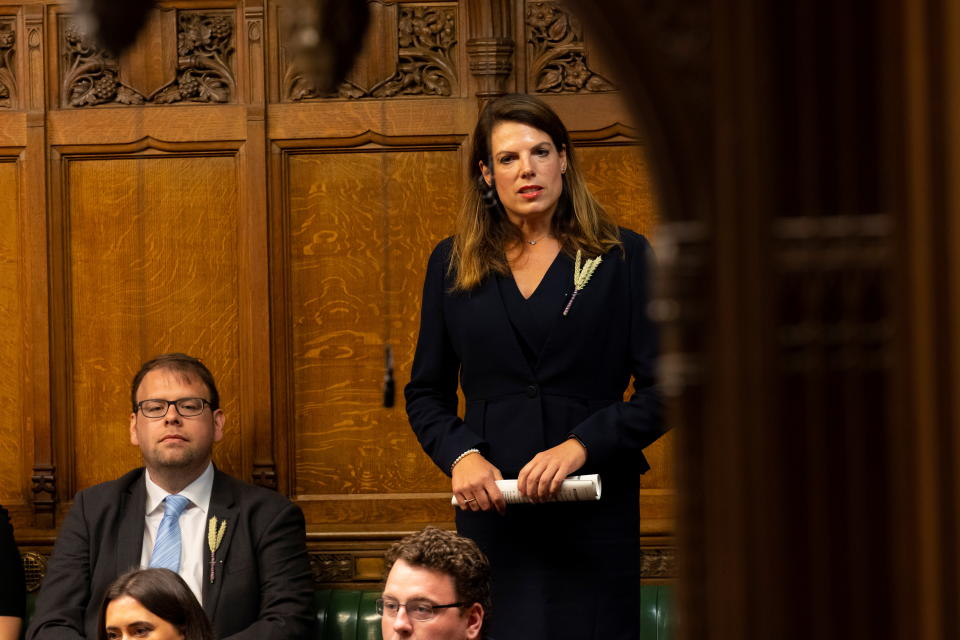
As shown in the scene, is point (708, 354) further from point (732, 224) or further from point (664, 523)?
point (664, 523)

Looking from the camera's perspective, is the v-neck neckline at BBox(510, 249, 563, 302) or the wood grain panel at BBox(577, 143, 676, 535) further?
the wood grain panel at BBox(577, 143, 676, 535)

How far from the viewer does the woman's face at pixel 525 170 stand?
3545 mm

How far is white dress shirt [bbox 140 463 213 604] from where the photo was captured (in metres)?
4.30

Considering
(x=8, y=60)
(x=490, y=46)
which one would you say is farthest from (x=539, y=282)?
(x=8, y=60)

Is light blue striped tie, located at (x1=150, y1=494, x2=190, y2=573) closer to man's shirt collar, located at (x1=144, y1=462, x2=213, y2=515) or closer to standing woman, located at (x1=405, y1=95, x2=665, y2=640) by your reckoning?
man's shirt collar, located at (x1=144, y1=462, x2=213, y2=515)

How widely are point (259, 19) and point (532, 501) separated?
2222mm

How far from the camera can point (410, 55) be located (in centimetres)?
483

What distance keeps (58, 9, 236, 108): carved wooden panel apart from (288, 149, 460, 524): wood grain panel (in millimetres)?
386

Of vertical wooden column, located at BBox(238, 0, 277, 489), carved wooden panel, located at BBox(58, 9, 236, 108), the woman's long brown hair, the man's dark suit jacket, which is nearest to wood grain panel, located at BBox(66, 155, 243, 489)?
vertical wooden column, located at BBox(238, 0, 277, 489)

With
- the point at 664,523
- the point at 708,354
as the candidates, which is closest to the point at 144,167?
the point at 664,523

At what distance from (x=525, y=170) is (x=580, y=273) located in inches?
10.8

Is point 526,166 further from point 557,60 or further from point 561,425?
point 557,60

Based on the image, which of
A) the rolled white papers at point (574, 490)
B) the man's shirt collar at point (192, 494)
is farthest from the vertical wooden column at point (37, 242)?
the rolled white papers at point (574, 490)

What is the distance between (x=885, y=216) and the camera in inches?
37.1
